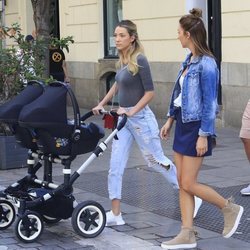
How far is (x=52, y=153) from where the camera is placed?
6246 mm

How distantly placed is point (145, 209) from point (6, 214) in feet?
5.03

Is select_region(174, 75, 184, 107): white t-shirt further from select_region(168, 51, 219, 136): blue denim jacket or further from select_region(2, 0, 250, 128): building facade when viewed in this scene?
select_region(2, 0, 250, 128): building facade

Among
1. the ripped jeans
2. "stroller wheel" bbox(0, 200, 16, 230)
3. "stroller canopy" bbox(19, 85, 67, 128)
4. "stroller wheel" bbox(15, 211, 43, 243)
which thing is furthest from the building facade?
"stroller wheel" bbox(15, 211, 43, 243)

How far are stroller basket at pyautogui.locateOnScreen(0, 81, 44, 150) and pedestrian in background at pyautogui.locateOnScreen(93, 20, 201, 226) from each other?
59 cm

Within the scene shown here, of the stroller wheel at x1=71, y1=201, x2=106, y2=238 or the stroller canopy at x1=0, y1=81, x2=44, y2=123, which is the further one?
the stroller canopy at x1=0, y1=81, x2=44, y2=123

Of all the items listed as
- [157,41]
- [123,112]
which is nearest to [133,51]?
[123,112]

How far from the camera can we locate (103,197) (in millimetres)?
7984

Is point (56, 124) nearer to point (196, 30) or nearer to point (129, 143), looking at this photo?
point (129, 143)

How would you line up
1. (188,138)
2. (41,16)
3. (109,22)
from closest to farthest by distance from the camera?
1. (188,138)
2. (41,16)
3. (109,22)

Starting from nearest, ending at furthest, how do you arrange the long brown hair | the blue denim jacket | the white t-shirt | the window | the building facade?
the blue denim jacket < the long brown hair < the white t-shirt < the building facade < the window

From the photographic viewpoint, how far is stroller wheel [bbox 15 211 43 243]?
6.05m

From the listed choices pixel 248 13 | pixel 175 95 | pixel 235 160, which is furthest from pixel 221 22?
pixel 175 95

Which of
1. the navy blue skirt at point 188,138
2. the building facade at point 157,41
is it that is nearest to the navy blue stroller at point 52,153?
the navy blue skirt at point 188,138

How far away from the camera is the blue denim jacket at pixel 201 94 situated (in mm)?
5676
